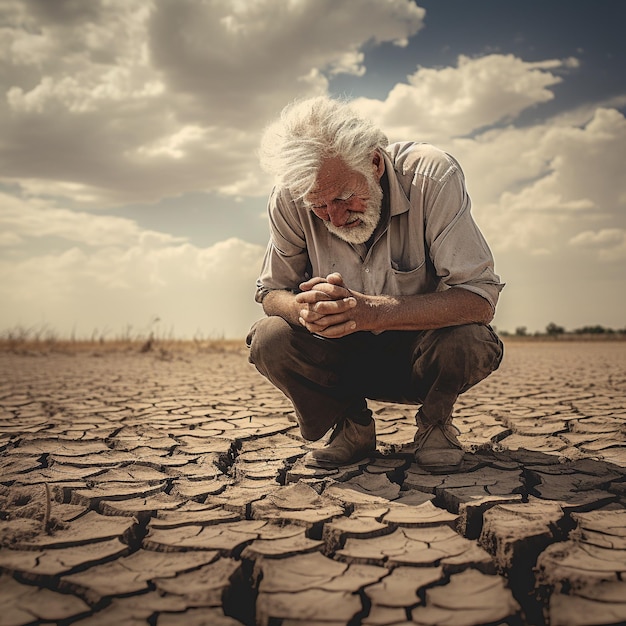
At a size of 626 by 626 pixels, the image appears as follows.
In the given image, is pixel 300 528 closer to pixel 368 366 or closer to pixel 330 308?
pixel 330 308

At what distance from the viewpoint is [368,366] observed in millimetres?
Answer: 2242

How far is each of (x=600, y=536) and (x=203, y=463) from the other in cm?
130

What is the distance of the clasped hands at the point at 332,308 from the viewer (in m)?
1.90

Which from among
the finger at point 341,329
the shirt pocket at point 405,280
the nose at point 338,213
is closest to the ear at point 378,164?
the nose at point 338,213

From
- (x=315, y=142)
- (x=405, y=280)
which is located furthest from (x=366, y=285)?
(x=315, y=142)

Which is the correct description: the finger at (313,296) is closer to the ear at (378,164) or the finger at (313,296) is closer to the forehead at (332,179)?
the forehead at (332,179)

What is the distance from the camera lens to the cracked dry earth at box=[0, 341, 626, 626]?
3.89 feet

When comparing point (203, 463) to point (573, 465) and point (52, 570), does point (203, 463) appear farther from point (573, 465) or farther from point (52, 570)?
point (573, 465)

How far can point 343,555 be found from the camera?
1.38 meters

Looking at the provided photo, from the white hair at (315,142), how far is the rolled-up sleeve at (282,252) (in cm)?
13

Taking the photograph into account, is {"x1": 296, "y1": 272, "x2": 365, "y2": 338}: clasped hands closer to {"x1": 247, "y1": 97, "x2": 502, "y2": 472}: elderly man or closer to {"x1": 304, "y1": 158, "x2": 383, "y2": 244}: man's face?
{"x1": 247, "y1": 97, "x2": 502, "y2": 472}: elderly man

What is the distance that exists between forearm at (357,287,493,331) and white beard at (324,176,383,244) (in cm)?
26

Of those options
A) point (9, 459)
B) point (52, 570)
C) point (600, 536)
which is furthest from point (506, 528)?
point (9, 459)

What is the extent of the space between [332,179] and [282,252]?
39 centimetres
